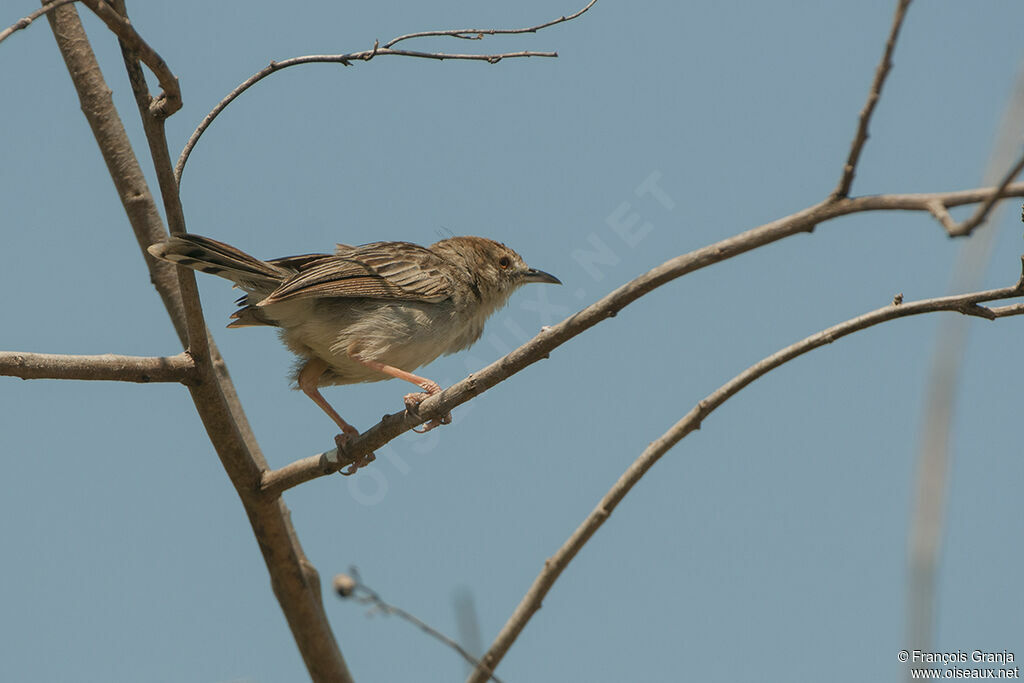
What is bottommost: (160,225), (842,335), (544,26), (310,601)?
(310,601)

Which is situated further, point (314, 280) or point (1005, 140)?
point (314, 280)

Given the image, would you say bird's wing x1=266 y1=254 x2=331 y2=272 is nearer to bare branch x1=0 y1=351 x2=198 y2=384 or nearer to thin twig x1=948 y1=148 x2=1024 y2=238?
bare branch x1=0 y1=351 x2=198 y2=384

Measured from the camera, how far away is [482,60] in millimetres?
5102

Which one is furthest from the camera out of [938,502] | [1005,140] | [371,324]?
[371,324]

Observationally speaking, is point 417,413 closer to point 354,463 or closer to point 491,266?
point 354,463

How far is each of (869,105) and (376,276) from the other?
4814mm

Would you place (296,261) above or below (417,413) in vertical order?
above

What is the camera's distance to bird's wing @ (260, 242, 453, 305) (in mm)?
6723

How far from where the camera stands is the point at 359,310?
713 cm

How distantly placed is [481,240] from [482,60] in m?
3.67

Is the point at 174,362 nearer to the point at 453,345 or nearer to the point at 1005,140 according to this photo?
the point at 453,345

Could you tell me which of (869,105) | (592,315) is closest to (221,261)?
(592,315)

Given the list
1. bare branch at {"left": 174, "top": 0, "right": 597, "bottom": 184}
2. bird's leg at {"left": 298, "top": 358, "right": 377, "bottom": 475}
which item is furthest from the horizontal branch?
bird's leg at {"left": 298, "top": 358, "right": 377, "bottom": 475}

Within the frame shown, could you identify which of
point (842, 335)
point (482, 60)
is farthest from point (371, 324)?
point (842, 335)
